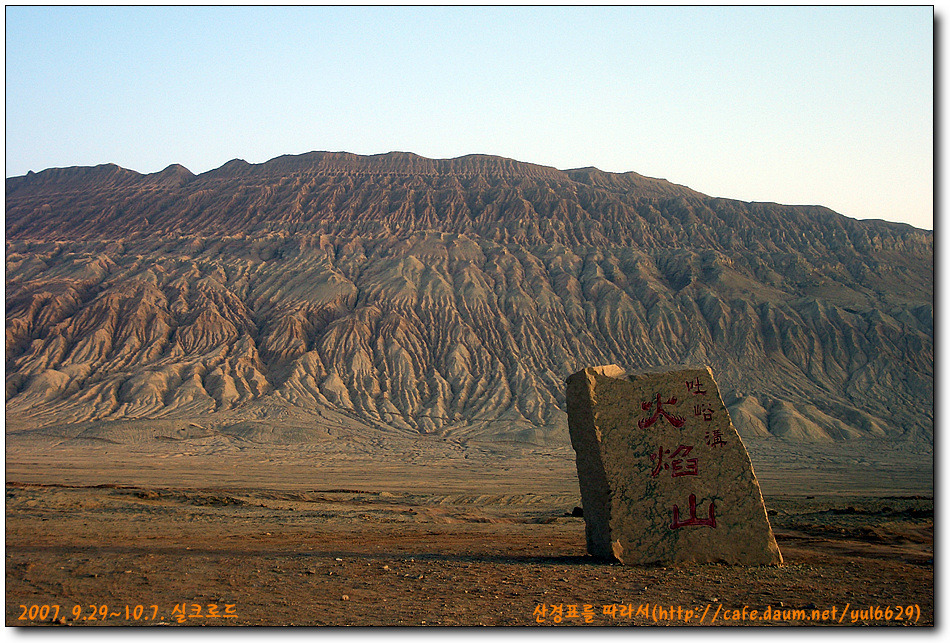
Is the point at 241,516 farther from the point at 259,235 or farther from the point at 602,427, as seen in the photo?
the point at 259,235

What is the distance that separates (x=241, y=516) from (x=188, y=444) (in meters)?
37.5

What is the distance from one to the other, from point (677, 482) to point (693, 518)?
0.54m

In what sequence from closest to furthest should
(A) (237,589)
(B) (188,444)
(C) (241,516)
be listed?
1. (A) (237,589)
2. (C) (241,516)
3. (B) (188,444)

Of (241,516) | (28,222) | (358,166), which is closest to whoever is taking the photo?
(241,516)

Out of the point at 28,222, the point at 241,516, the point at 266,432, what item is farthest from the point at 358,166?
the point at 241,516

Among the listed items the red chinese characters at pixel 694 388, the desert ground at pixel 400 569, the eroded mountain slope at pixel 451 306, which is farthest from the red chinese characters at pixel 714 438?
the eroded mountain slope at pixel 451 306

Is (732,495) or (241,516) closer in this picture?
(732,495)

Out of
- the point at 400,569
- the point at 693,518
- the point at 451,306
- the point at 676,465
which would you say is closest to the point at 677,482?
the point at 676,465

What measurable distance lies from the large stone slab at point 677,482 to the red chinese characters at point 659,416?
14 millimetres

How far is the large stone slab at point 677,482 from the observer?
11.5m

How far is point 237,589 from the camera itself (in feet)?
35.1

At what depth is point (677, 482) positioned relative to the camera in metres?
11.5

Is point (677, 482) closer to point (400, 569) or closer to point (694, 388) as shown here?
point (694, 388)

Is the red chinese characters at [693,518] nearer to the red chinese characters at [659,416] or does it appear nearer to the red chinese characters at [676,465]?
the red chinese characters at [676,465]
